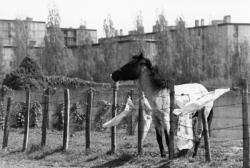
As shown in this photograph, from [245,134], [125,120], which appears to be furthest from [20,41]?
[245,134]

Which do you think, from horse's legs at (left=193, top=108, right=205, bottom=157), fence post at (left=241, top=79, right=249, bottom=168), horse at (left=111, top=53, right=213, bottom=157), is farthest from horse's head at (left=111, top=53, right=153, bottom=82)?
fence post at (left=241, top=79, right=249, bottom=168)

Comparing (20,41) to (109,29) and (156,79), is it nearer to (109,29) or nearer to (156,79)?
(109,29)

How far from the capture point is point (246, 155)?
11336 millimetres

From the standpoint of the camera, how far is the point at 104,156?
46.6 feet

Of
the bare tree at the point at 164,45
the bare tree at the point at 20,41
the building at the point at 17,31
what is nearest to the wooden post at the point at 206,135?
the bare tree at the point at 164,45

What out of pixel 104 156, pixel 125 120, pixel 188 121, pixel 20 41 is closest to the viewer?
pixel 188 121

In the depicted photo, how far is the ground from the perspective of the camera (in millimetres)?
12625

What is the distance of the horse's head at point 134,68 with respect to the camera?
531 inches

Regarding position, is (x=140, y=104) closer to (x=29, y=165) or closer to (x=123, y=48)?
(x=29, y=165)

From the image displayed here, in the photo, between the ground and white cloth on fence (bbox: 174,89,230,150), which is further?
the ground

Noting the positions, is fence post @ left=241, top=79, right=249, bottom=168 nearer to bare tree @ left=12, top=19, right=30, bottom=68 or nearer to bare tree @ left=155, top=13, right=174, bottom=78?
bare tree @ left=155, top=13, right=174, bottom=78

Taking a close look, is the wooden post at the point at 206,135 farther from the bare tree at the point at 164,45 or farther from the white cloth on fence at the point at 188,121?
the bare tree at the point at 164,45

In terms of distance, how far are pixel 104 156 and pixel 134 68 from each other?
2.48m

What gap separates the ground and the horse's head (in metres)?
1.98
